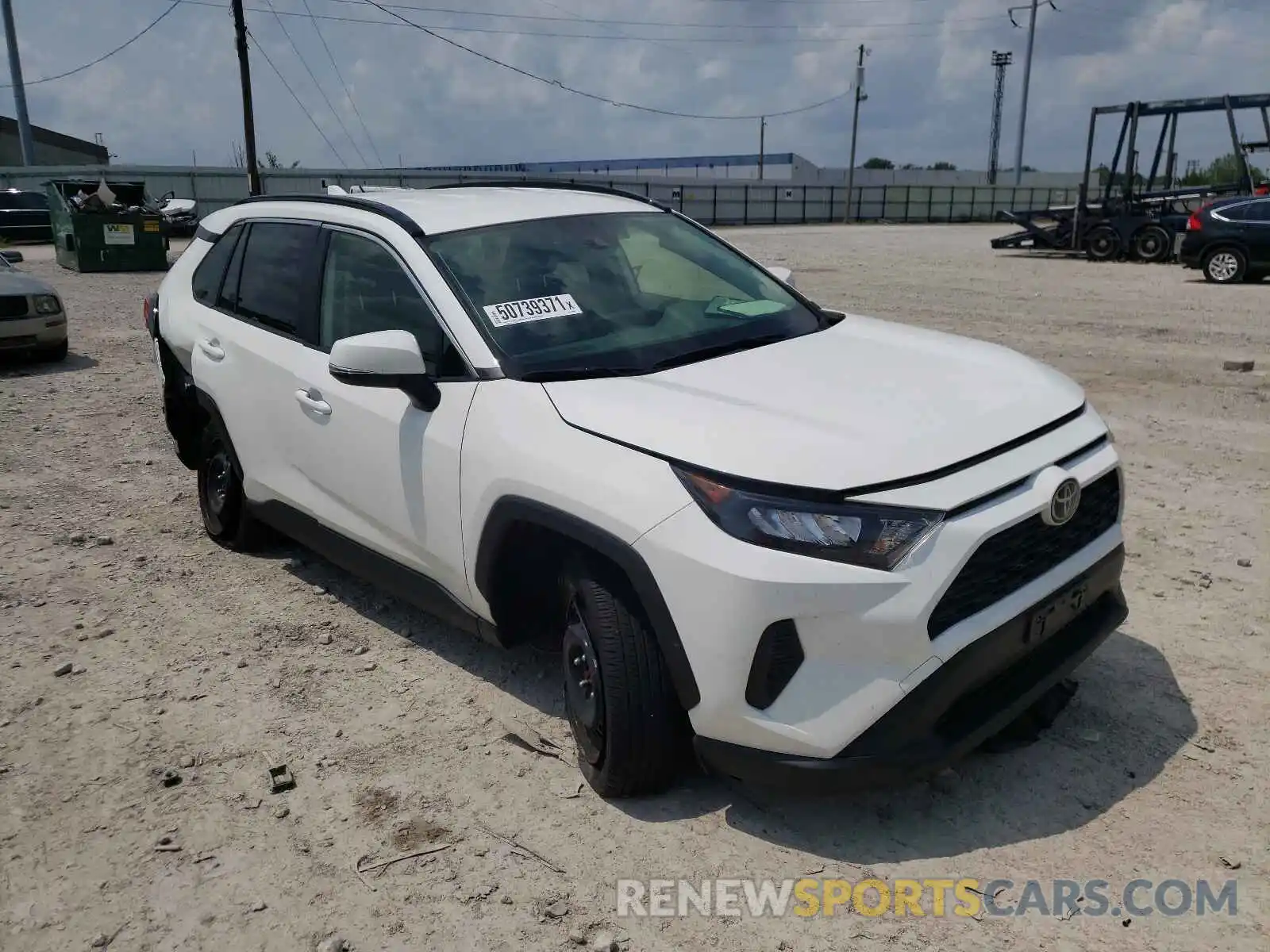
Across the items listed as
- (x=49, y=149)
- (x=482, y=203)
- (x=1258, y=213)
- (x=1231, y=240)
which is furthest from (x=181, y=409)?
(x=49, y=149)

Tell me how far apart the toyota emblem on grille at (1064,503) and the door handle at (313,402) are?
8.22 feet

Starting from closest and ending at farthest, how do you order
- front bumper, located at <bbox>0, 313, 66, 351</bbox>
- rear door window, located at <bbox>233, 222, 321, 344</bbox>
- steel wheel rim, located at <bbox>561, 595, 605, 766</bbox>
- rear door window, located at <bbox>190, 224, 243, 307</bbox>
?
1. steel wheel rim, located at <bbox>561, 595, 605, 766</bbox>
2. rear door window, located at <bbox>233, 222, 321, 344</bbox>
3. rear door window, located at <bbox>190, 224, 243, 307</bbox>
4. front bumper, located at <bbox>0, 313, 66, 351</bbox>

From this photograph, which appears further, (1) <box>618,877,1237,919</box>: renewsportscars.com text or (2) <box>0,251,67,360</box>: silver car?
(2) <box>0,251,67,360</box>: silver car

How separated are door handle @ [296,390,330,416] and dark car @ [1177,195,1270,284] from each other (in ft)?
55.1

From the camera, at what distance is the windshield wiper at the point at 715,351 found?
3.25m

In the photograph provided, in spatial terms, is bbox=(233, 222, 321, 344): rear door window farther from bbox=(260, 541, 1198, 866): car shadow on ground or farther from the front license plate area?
the front license plate area

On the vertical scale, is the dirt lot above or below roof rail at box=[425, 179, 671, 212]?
below

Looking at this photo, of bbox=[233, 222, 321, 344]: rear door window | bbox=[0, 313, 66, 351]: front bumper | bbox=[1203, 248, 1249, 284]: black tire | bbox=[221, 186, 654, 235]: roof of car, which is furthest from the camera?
bbox=[1203, 248, 1249, 284]: black tire

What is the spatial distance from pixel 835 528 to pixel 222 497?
140 inches

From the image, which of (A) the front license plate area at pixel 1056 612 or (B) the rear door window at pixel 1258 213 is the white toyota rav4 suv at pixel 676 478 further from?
(B) the rear door window at pixel 1258 213

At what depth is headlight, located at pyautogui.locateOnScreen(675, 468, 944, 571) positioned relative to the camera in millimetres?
2479

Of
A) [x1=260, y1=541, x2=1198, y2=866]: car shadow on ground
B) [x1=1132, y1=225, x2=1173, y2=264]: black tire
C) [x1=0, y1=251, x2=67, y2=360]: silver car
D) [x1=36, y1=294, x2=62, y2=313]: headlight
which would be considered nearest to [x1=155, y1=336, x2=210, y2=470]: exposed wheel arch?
[x1=260, y1=541, x2=1198, y2=866]: car shadow on ground

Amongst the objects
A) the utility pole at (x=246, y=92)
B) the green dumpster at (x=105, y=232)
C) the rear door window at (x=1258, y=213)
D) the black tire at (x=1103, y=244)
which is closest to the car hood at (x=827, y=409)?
the rear door window at (x=1258, y=213)

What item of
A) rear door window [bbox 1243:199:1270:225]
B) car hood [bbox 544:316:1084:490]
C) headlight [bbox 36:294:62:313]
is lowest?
headlight [bbox 36:294:62:313]
